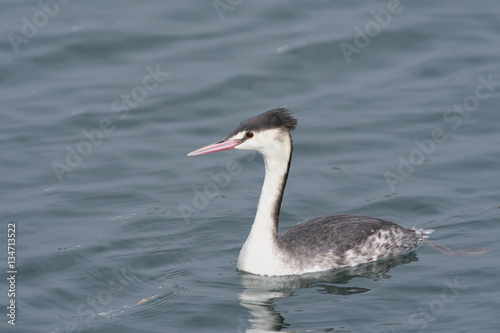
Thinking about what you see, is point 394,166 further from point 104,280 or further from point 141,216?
point 104,280

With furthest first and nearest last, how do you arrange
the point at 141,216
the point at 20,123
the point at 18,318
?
the point at 20,123
the point at 141,216
the point at 18,318

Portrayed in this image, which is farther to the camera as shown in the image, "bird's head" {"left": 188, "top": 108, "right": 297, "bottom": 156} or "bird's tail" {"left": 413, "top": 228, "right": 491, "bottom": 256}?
"bird's tail" {"left": 413, "top": 228, "right": 491, "bottom": 256}

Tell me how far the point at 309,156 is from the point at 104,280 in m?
4.72

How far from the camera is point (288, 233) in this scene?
38.2 feet

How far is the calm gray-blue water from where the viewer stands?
10.4 metres

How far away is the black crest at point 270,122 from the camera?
34.3 ft

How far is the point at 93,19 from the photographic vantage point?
19109mm

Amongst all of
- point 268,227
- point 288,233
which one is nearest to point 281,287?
point 268,227

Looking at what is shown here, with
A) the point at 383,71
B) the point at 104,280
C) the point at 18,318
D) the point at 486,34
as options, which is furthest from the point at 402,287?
the point at 486,34

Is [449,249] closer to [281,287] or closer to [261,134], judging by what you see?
[281,287]

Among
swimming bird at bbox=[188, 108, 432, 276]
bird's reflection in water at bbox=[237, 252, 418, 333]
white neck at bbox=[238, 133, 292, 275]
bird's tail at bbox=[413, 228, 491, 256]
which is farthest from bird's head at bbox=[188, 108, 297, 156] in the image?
bird's tail at bbox=[413, 228, 491, 256]

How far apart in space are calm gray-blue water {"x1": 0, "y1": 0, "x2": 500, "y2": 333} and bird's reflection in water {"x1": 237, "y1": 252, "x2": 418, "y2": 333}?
1.1 inches

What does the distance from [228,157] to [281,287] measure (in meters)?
4.43

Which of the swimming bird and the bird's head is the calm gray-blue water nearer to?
the swimming bird
